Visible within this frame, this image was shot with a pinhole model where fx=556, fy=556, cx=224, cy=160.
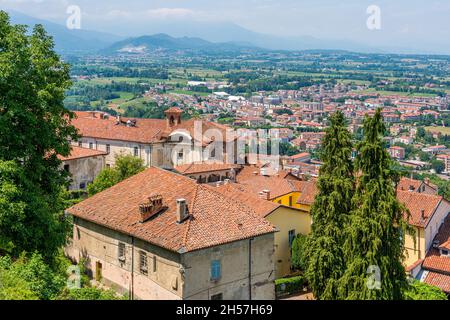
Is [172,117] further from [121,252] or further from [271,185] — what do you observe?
[121,252]

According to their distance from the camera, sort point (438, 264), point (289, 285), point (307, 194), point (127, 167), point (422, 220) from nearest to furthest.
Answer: point (289, 285) < point (438, 264) < point (422, 220) < point (307, 194) < point (127, 167)

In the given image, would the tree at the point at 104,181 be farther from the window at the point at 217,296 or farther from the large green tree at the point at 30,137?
the window at the point at 217,296

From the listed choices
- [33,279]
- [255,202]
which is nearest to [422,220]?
[255,202]

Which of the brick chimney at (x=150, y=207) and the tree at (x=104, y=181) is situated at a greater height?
the brick chimney at (x=150, y=207)

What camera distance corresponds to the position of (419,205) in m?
39.1

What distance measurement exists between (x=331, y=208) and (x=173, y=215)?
31.3 ft

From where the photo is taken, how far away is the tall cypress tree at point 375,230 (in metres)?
25.0

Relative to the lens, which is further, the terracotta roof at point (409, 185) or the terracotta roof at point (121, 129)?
the terracotta roof at point (121, 129)

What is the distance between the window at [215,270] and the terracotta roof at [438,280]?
17749mm

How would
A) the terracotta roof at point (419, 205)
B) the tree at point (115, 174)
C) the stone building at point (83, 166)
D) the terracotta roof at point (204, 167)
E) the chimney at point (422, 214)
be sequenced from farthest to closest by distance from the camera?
the terracotta roof at point (204, 167) < the stone building at point (83, 166) < the tree at point (115, 174) < the chimney at point (422, 214) < the terracotta roof at point (419, 205)

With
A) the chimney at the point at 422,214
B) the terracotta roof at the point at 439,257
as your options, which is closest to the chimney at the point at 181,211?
the chimney at the point at 422,214

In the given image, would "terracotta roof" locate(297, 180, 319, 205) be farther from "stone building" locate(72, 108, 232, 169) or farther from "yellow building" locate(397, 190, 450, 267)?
"stone building" locate(72, 108, 232, 169)
